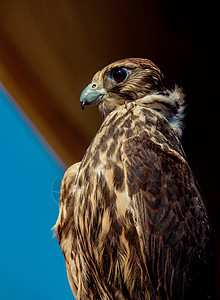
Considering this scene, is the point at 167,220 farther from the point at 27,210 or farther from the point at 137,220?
the point at 27,210

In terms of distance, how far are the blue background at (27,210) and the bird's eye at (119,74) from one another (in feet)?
2.10

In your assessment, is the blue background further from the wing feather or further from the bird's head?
the wing feather

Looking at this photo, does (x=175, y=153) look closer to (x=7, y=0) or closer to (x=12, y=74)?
(x=12, y=74)

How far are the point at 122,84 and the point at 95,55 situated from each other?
1.55 feet

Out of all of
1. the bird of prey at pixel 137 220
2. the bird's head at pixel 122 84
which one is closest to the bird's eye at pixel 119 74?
the bird's head at pixel 122 84

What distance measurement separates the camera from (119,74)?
126cm

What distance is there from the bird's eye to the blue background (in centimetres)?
64

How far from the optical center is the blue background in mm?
1563

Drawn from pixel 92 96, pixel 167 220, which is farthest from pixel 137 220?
pixel 92 96

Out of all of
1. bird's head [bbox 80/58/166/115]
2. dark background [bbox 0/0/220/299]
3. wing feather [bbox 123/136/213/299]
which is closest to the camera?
wing feather [bbox 123/136/213/299]

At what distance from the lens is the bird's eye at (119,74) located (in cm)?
126

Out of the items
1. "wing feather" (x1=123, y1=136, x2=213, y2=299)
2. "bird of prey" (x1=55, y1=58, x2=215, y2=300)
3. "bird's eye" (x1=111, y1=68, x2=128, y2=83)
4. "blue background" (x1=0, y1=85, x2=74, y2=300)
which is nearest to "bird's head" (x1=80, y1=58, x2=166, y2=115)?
"bird's eye" (x1=111, y1=68, x2=128, y2=83)

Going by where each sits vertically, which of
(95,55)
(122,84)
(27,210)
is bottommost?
(27,210)

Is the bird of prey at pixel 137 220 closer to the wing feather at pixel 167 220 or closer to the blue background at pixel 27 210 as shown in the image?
the wing feather at pixel 167 220
